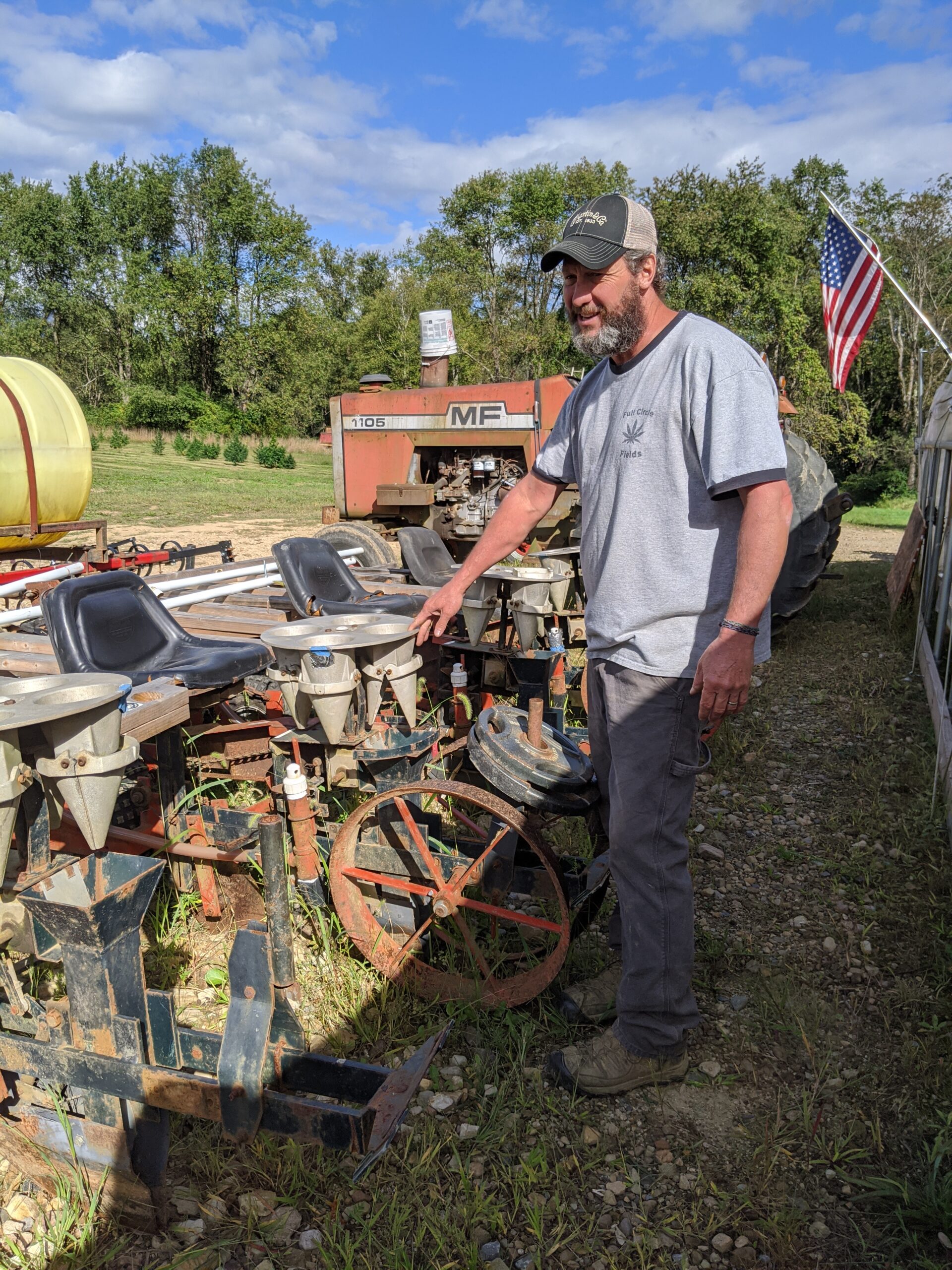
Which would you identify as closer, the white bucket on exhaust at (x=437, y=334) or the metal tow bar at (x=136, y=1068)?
the metal tow bar at (x=136, y=1068)

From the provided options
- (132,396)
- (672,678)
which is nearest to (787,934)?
(672,678)

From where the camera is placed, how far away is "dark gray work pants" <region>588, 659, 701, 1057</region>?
212 centimetres

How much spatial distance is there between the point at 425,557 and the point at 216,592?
1.69 meters

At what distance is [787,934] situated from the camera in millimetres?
3068

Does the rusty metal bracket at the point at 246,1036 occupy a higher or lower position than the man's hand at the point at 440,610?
lower

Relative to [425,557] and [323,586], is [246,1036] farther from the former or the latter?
[425,557]

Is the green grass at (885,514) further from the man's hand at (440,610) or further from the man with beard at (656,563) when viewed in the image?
the man with beard at (656,563)

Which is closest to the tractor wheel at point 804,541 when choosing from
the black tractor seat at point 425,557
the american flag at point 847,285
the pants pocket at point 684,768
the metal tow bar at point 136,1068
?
the american flag at point 847,285

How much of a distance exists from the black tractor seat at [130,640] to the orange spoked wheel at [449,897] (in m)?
0.96

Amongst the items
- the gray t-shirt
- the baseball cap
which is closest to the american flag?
the baseball cap

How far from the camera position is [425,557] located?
6730mm

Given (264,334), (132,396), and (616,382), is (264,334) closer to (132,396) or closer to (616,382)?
(132,396)

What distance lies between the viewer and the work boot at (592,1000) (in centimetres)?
255

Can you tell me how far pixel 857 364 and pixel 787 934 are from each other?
3133 cm
